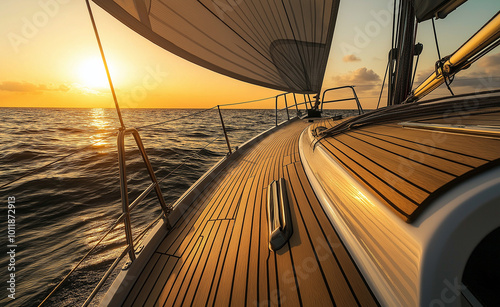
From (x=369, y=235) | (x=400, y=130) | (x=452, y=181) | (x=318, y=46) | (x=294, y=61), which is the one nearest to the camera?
(x=452, y=181)

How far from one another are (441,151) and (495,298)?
535 mm

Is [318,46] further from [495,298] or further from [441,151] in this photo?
[495,298]

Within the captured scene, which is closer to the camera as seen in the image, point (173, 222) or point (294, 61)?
point (173, 222)

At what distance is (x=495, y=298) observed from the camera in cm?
68

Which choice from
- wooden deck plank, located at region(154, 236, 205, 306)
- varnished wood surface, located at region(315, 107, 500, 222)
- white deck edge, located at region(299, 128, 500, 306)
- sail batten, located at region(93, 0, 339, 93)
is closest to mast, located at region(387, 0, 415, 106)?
sail batten, located at region(93, 0, 339, 93)

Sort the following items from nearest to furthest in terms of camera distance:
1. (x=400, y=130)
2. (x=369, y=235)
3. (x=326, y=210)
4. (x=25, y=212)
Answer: (x=369, y=235) → (x=326, y=210) → (x=400, y=130) → (x=25, y=212)

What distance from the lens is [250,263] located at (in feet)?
3.61

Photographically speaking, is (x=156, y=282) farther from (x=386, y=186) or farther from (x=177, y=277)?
(x=386, y=186)

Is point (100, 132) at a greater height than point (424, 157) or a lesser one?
lesser

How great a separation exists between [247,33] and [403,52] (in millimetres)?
2735

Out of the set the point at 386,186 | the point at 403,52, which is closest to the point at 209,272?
the point at 386,186

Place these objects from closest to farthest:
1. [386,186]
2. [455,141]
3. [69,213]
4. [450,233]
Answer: [450,233] < [386,186] < [455,141] < [69,213]

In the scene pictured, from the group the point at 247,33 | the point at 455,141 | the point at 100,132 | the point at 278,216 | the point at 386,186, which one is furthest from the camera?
the point at 100,132

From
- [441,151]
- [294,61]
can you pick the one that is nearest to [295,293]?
[441,151]
